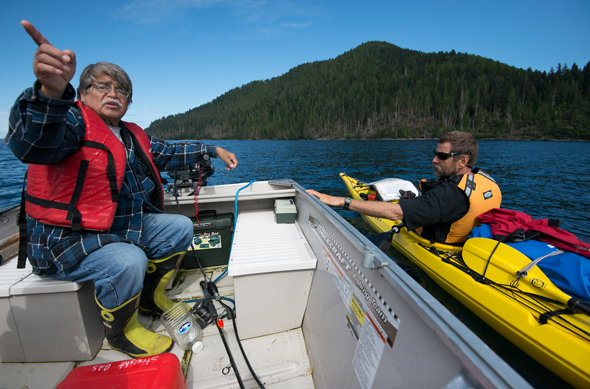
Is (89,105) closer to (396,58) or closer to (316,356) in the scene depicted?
(316,356)

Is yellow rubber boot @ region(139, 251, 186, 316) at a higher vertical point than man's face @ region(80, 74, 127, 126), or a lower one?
lower

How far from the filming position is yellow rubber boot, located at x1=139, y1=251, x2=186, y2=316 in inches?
91.1

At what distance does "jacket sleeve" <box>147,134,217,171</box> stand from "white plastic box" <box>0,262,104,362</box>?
1.44 metres

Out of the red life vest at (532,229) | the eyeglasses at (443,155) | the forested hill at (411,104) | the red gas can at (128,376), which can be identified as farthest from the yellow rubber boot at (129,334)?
the forested hill at (411,104)

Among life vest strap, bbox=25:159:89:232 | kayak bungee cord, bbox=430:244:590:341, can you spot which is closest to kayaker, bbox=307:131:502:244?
kayak bungee cord, bbox=430:244:590:341

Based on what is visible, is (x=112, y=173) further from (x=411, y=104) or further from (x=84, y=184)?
(x=411, y=104)

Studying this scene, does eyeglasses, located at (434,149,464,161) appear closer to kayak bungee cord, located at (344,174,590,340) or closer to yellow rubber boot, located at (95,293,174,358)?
kayak bungee cord, located at (344,174,590,340)

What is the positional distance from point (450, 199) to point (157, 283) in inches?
125

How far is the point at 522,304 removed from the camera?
7.61ft

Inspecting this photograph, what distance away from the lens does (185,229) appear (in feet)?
7.85

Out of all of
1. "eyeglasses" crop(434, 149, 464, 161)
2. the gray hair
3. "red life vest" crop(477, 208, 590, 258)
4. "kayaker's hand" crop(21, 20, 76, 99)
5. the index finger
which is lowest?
"red life vest" crop(477, 208, 590, 258)

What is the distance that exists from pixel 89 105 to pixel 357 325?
2.52 metres

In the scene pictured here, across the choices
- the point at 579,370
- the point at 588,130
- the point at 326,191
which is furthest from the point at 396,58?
the point at 579,370

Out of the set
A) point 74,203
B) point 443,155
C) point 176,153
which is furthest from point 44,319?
point 443,155
